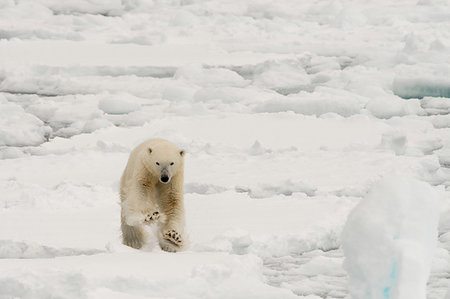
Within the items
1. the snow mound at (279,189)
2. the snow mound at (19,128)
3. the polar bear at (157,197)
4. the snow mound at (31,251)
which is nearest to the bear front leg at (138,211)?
the polar bear at (157,197)

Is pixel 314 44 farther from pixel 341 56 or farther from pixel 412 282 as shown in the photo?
pixel 412 282

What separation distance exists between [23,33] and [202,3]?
161 inches

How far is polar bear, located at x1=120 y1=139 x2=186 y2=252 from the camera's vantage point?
4199 mm

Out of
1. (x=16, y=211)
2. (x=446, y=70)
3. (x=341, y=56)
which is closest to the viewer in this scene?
(x=16, y=211)

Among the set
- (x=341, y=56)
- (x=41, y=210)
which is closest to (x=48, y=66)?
(x=341, y=56)

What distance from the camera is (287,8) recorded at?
15.8 m

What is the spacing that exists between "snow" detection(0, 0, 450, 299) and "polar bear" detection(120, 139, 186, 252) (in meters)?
0.13

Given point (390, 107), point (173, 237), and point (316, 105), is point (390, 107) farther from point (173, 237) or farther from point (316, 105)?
point (173, 237)

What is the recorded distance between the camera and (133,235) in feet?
14.4

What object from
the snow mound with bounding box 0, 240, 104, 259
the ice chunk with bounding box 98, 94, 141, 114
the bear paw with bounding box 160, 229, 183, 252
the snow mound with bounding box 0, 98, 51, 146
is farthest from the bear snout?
the ice chunk with bounding box 98, 94, 141, 114

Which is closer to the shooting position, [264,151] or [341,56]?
[264,151]

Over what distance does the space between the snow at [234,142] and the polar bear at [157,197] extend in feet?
0.42

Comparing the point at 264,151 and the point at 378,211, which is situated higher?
the point at 264,151

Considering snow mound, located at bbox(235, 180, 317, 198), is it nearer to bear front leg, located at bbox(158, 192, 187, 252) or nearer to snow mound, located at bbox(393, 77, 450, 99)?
bear front leg, located at bbox(158, 192, 187, 252)
